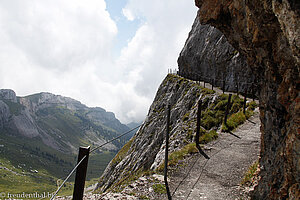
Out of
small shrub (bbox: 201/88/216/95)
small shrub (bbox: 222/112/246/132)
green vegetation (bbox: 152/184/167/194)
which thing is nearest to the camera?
green vegetation (bbox: 152/184/167/194)

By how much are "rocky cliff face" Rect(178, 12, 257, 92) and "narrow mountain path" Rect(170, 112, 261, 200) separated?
15.4 m

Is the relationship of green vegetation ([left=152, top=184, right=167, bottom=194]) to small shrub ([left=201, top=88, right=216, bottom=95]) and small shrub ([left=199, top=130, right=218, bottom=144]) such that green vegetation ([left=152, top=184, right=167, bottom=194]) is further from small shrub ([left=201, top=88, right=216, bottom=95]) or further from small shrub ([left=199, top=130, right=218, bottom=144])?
small shrub ([left=201, top=88, right=216, bottom=95])

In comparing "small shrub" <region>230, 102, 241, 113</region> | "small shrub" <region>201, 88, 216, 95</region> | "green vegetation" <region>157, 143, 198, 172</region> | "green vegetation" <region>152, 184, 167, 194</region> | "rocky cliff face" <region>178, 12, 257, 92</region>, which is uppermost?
"rocky cliff face" <region>178, 12, 257, 92</region>

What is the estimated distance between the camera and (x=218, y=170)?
11.2 m

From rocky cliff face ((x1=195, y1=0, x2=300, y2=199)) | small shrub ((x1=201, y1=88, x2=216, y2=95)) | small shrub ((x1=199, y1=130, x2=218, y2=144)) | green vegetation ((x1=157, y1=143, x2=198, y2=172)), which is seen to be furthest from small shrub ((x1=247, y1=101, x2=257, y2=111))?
rocky cliff face ((x1=195, y1=0, x2=300, y2=199))

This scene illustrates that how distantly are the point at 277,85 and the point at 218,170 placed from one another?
7334 mm

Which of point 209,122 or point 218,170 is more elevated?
point 209,122

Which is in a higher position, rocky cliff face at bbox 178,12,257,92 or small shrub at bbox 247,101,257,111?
rocky cliff face at bbox 178,12,257,92

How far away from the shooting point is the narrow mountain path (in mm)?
9109

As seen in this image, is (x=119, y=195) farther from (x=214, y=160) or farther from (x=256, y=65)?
(x=256, y=65)

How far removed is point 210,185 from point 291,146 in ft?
21.3

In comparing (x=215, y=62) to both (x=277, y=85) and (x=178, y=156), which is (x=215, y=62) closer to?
(x=178, y=156)

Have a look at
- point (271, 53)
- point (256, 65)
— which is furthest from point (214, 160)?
point (271, 53)

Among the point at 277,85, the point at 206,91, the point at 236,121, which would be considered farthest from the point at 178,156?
the point at 206,91
